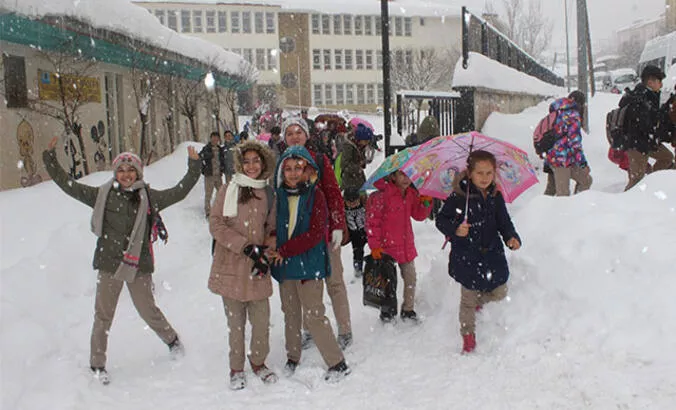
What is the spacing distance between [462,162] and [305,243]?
71.2 inches

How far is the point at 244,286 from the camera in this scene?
14.2ft

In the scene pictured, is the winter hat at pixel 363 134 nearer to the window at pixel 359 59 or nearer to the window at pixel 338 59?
the window at pixel 338 59

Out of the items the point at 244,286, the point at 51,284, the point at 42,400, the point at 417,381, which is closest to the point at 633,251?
the point at 417,381

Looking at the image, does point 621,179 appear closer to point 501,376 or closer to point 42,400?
point 501,376

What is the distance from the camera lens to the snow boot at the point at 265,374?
173 inches

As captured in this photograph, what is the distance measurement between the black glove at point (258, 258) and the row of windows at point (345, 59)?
49.4m

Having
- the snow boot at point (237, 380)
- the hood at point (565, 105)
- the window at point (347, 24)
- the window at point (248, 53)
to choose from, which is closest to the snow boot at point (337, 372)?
the snow boot at point (237, 380)

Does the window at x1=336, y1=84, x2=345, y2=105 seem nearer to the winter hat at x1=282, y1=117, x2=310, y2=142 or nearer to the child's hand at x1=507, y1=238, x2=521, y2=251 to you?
the winter hat at x1=282, y1=117, x2=310, y2=142

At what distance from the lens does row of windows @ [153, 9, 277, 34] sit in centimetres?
4962

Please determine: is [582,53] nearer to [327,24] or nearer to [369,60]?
[369,60]

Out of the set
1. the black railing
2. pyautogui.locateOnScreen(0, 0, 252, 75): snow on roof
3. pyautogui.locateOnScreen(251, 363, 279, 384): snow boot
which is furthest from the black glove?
the black railing

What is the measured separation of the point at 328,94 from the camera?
173ft

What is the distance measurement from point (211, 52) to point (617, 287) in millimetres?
16837

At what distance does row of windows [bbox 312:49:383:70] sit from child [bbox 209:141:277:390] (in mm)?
49146
